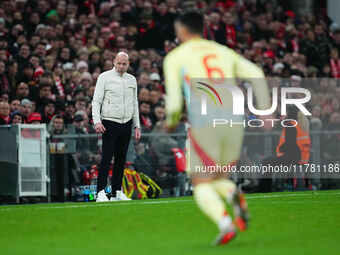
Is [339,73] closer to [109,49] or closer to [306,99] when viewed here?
[306,99]

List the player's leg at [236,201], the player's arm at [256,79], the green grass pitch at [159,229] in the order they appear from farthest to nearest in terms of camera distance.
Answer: the green grass pitch at [159,229] → the player's arm at [256,79] → the player's leg at [236,201]

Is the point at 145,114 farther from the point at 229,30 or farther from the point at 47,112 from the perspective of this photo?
the point at 229,30

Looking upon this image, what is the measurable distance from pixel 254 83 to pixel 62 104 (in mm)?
9671

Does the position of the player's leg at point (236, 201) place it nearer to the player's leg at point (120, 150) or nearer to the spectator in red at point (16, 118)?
the player's leg at point (120, 150)

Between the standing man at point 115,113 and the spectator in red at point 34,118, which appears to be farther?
the spectator in red at point 34,118

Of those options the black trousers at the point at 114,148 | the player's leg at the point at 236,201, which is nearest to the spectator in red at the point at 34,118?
→ the black trousers at the point at 114,148

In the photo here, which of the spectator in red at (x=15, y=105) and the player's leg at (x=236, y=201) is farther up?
the spectator in red at (x=15, y=105)

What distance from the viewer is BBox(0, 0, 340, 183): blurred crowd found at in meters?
17.0

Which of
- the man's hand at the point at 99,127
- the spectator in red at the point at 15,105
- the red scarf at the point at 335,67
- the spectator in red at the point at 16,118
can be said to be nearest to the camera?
the man's hand at the point at 99,127

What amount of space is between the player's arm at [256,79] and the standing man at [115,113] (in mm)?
5677

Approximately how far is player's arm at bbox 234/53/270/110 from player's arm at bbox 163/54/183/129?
0.56 m

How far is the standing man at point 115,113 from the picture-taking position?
44.6 ft

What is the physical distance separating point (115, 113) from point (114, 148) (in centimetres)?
55

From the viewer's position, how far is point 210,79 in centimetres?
805
